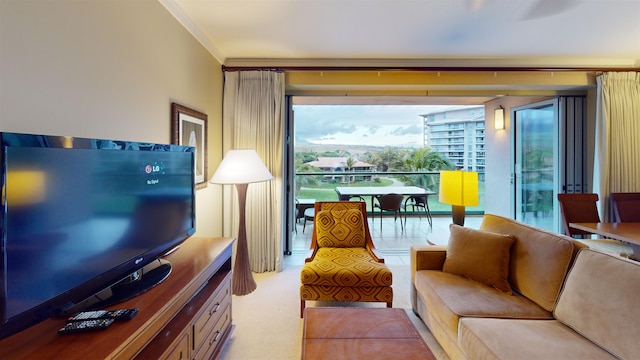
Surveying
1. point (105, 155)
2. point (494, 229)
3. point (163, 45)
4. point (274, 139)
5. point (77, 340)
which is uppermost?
point (163, 45)

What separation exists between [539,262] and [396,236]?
3028 millimetres

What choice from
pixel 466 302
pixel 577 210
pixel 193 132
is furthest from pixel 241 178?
pixel 577 210

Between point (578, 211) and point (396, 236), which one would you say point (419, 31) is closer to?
point (578, 211)

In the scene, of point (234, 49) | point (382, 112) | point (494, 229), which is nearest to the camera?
point (494, 229)

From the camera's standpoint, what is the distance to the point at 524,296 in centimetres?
176

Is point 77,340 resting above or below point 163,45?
below

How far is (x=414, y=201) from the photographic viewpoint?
17.8ft

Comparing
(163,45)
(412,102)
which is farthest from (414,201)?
(163,45)

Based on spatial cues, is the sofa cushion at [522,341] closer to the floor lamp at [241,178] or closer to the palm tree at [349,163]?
the floor lamp at [241,178]

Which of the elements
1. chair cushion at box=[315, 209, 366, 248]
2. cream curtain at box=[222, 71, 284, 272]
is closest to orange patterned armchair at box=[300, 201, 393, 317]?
chair cushion at box=[315, 209, 366, 248]

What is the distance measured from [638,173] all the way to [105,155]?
514 cm

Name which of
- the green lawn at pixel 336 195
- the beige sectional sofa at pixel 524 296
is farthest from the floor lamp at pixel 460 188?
the green lawn at pixel 336 195

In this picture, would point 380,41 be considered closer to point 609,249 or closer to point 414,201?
point 609,249

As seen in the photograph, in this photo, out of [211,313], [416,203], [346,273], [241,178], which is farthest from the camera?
[416,203]
